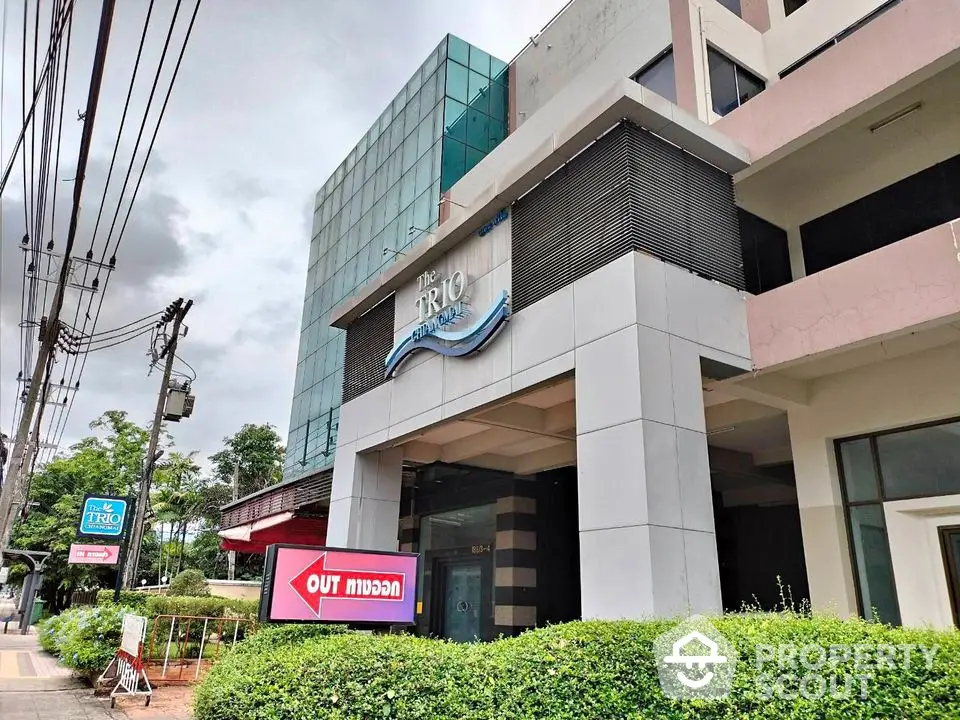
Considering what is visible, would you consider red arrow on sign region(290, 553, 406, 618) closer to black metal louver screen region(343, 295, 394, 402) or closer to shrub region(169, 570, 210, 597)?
black metal louver screen region(343, 295, 394, 402)

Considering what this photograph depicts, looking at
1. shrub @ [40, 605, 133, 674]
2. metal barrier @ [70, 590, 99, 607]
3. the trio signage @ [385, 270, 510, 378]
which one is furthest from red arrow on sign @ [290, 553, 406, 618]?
metal barrier @ [70, 590, 99, 607]

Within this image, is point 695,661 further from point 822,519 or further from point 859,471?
point 859,471

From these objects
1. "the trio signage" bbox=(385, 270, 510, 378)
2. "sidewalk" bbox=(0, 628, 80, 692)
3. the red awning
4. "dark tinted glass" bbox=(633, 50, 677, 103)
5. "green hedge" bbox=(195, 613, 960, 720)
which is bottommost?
"sidewalk" bbox=(0, 628, 80, 692)

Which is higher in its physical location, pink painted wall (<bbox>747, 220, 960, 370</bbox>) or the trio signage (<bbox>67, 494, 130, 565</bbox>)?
pink painted wall (<bbox>747, 220, 960, 370</bbox>)

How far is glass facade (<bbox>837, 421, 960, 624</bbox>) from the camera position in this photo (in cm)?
851

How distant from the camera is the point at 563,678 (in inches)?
221

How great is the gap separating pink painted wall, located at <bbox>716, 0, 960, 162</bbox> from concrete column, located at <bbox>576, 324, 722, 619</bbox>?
11.6ft

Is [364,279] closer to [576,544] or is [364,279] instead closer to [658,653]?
[576,544]

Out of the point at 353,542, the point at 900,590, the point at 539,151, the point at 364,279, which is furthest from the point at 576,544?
the point at 364,279

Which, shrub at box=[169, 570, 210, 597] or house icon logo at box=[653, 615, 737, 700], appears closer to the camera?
house icon logo at box=[653, 615, 737, 700]

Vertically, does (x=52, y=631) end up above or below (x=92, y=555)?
below

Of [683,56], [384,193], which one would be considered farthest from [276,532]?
[683,56]

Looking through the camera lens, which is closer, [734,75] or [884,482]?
[884,482]

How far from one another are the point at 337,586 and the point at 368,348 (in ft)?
20.5
